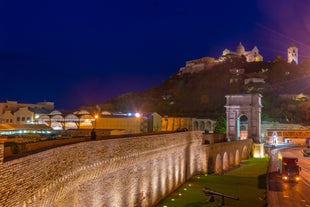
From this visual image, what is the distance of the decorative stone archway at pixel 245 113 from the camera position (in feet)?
226

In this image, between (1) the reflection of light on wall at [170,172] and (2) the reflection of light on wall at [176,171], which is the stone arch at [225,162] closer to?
(2) the reflection of light on wall at [176,171]

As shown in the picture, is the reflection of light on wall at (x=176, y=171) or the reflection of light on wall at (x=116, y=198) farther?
the reflection of light on wall at (x=176, y=171)

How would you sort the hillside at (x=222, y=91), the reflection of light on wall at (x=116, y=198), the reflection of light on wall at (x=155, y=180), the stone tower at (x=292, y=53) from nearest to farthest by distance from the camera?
the reflection of light on wall at (x=116, y=198), the reflection of light on wall at (x=155, y=180), the hillside at (x=222, y=91), the stone tower at (x=292, y=53)

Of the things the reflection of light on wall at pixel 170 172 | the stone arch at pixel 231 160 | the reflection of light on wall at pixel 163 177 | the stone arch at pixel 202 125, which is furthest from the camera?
the stone arch at pixel 202 125

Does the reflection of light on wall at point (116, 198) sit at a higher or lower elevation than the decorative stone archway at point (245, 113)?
lower

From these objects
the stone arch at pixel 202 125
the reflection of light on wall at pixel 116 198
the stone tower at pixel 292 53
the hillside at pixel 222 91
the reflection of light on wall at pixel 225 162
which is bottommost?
the reflection of light on wall at pixel 225 162

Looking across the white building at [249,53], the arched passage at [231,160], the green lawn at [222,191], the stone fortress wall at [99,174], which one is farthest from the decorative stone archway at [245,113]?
the white building at [249,53]

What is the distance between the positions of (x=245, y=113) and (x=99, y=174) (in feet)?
185

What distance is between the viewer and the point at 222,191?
30.5 metres

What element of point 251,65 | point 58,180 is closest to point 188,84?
point 251,65

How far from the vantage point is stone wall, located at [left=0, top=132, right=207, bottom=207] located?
10.3 meters

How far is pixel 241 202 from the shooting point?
26938mm

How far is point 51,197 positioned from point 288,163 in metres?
29.7

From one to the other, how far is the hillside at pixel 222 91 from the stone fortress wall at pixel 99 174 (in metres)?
85.3
